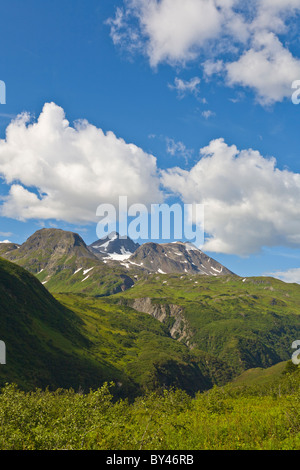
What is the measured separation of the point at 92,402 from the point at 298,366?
680 feet

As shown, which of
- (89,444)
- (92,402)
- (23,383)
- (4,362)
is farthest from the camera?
(4,362)

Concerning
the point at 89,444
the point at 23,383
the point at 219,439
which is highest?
the point at 89,444

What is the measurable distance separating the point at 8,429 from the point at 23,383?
178331 millimetres

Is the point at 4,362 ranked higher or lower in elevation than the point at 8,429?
lower

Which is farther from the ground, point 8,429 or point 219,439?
point 8,429

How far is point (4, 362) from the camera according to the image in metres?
188
